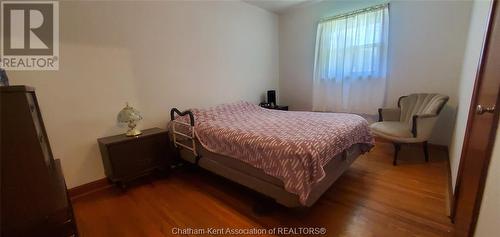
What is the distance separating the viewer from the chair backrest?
2.53m

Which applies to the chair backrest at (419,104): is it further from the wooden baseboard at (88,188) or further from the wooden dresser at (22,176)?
the wooden baseboard at (88,188)

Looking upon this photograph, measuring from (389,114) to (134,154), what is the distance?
345cm

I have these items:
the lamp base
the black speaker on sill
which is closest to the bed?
the lamp base

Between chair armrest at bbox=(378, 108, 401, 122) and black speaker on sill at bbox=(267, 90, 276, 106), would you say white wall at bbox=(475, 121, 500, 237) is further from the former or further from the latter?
black speaker on sill at bbox=(267, 90, 276, 106)

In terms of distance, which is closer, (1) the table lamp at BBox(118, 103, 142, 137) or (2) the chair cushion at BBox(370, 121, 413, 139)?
(1) the table lamp at BBox(118, 103, 142, 137)

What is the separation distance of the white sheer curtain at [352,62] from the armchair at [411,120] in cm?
33

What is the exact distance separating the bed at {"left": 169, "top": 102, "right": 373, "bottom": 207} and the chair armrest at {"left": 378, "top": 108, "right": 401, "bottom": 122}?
3.20 ft

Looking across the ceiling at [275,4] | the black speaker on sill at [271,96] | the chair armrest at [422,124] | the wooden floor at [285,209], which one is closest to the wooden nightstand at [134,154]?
the wooden floor at [285,209]

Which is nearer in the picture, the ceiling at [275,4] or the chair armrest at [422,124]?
the chair armrest at [422,124]

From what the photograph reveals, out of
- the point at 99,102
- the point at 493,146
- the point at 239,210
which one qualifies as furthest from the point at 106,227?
the point at 493,146

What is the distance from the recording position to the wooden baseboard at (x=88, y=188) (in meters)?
2.16

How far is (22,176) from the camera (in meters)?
0.81

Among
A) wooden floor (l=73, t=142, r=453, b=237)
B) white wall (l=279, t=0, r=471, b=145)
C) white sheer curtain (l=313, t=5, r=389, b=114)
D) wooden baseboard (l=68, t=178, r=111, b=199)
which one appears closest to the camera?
wooden floor (l=73, t=142, r=453, b=237)

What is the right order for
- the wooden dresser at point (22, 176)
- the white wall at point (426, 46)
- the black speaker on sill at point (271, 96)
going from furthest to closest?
the black speaker on sill at point (271, 96), the white wall at point (426, 46), the wooden dresser at point (22, 176)
